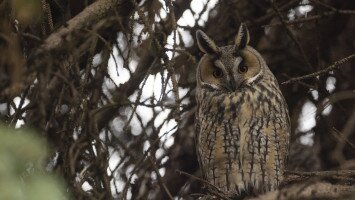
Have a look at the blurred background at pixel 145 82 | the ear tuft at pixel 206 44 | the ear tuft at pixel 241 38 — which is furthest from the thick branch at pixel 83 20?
the ear tuft at pixel 241 38

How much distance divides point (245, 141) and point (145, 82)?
2.82 feet

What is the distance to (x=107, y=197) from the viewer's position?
2.06 metres

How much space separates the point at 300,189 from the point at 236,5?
7.91 ft

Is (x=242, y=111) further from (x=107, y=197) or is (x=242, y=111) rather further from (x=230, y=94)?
(x=107, y=197)

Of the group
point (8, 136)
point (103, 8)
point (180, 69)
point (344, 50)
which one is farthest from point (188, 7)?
point (8, 136)

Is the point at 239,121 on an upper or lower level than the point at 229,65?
lower

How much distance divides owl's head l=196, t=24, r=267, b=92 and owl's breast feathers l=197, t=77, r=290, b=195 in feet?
0.32

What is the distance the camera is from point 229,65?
335 centimetres

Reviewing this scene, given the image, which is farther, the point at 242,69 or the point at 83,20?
the point at 242,69

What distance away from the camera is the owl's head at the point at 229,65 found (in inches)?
132

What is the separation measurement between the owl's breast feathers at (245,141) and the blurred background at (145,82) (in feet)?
0.65

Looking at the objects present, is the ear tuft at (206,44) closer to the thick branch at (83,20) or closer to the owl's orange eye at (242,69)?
the owl's orange eye at (242,69)

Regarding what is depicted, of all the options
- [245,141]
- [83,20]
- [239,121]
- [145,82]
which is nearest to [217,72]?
[239,121]

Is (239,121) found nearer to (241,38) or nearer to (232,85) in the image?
(232,85)
